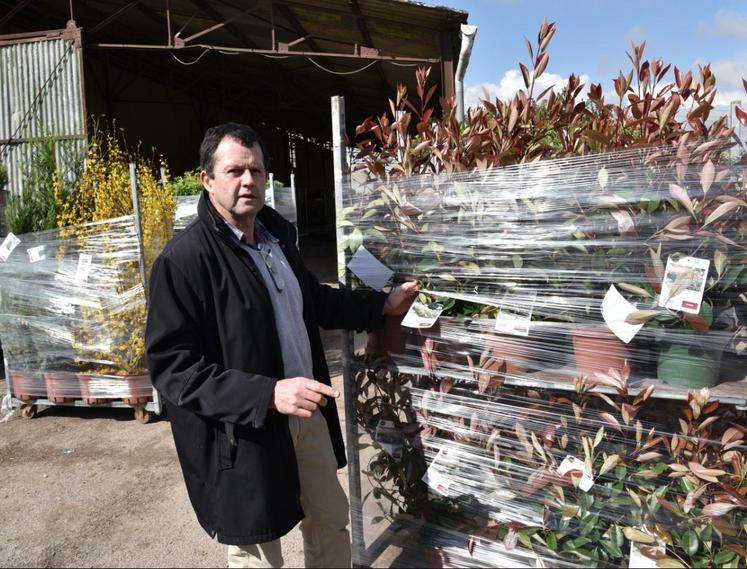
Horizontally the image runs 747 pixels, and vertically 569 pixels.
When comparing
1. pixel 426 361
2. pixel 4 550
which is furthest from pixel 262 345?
pixel 4 550

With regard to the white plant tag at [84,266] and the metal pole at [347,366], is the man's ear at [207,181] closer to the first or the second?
the metal pole at [347,366]

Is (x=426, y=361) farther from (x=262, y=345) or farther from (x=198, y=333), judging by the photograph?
(x=198, y=333)

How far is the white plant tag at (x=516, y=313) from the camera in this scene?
1896 millimetres

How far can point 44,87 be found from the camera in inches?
229

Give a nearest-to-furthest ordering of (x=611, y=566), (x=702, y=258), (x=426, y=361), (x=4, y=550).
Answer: (x=702, y=258), (x=611, y=566), (x=426, y=361), (x=4, y=550)

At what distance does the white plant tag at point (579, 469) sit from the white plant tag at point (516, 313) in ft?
1.41

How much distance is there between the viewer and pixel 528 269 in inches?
74.8

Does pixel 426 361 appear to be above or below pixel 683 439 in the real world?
above

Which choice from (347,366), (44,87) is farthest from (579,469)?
(44,87)

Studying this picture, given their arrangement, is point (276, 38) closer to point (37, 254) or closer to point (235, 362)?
point (37, 254)

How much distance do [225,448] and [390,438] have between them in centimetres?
72

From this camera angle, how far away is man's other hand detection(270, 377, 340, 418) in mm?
1662

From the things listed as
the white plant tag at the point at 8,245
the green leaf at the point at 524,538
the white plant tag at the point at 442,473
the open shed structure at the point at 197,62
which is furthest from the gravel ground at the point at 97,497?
the open shed structure at the point at 197,62

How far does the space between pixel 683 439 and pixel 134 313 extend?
353cm
